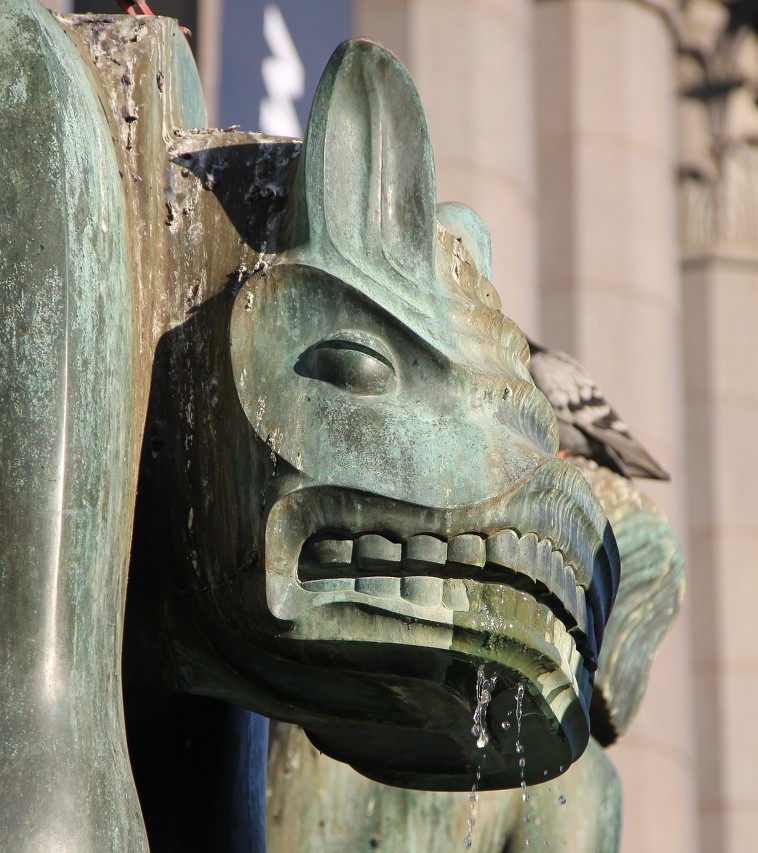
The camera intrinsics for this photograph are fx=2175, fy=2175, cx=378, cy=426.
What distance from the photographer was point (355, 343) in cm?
314

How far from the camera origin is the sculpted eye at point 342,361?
314 centimetres

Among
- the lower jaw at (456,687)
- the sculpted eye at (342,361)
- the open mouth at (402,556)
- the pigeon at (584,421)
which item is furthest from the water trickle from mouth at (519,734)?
the pigeon at (584,421)

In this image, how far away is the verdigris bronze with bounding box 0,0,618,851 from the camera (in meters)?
2.93

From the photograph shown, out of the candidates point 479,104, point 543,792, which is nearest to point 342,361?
point 543,792

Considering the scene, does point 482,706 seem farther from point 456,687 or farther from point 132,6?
point 132,6

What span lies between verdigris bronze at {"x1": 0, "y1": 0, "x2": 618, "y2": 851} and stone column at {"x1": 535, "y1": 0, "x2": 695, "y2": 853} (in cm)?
884

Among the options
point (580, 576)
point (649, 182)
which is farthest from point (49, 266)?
point (649, 182)

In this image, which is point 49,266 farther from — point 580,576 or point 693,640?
point 693,640

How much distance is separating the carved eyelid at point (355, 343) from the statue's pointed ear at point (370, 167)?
10 centimetres

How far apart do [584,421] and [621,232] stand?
745 cm

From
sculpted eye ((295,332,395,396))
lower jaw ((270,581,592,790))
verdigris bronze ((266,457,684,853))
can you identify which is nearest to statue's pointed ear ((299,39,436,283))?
sculpted eye ((295,332,395,396))

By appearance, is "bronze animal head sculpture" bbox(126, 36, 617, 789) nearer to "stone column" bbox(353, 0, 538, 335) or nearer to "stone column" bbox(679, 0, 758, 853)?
"stone column" bbox(353, 0, 538, 335)

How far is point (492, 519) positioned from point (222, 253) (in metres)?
0.59

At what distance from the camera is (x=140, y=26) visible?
A: 3.41 metres
